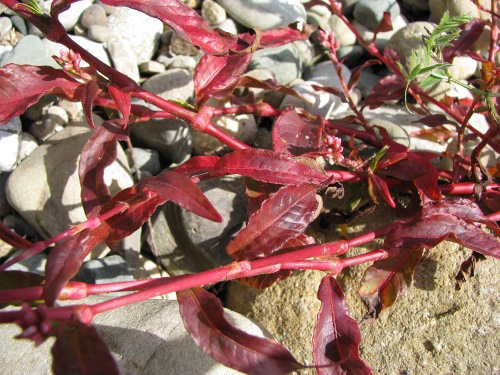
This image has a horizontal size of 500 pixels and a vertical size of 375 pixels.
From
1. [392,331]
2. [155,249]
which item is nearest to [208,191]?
[155,249]

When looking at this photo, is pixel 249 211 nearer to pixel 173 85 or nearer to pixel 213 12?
pixel 173 85

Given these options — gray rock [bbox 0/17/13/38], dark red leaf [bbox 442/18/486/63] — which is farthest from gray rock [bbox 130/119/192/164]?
dark red leaf [bbox 442/18/486/63]

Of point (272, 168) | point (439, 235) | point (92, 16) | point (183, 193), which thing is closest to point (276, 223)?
point (272, 168)

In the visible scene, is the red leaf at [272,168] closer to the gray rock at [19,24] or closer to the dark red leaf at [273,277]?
the dark red leaf at [273,277]

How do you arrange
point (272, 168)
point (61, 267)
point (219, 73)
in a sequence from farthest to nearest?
point (219, 73), point (272, 168), point (61, 267)

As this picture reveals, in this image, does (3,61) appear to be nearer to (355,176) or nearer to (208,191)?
(208,191)

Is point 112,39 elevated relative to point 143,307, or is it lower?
elevated

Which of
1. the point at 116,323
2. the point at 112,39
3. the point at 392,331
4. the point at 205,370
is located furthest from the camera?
the point at 112,39
